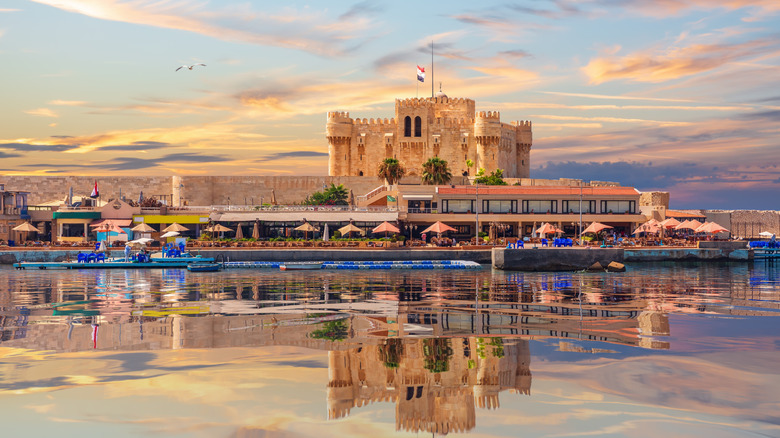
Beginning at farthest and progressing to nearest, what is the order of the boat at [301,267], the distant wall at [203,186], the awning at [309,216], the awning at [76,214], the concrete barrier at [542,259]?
the distant wall at [203,186] < the awning at [76,214] < the awning at [309,216] < the concrete barrier at [542,259] < the boat at [301,267]

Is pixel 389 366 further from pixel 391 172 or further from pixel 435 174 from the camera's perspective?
pixel 391 172

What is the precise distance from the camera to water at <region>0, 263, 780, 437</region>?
10.7 metres

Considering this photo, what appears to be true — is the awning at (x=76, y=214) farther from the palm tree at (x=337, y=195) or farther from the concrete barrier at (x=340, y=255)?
the palm tree at (x=337, y=195)

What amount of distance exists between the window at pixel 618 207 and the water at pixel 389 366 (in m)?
42.3

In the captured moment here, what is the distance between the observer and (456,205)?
67812mm

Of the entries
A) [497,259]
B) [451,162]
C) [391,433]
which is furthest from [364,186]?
[391,433]

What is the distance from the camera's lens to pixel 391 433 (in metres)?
10.3

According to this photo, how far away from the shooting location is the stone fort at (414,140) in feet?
322

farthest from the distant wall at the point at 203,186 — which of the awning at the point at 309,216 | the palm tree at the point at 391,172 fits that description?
the awning at the point at 309,216

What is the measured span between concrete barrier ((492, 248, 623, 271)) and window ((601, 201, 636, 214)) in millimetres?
23103

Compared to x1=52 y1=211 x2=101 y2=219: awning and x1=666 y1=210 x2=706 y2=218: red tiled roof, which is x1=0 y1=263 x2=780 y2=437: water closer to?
x1=52 y1=211 x2=101 y2=219: awning

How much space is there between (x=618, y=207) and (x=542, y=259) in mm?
25987

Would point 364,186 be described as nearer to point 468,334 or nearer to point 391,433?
point 468,334

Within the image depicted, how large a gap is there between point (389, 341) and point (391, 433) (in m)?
6.48
